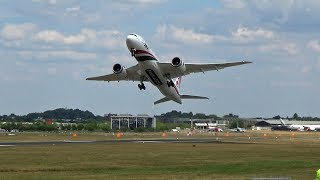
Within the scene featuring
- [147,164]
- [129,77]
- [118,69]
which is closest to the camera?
[147,164]

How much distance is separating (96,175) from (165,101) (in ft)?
136

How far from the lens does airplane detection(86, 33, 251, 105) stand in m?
57.3

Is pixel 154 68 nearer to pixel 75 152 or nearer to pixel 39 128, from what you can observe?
pixel 75 152

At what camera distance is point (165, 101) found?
80.4 metres

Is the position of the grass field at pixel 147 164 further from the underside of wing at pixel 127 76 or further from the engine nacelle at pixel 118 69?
the engine nacelle at pixel 118 69

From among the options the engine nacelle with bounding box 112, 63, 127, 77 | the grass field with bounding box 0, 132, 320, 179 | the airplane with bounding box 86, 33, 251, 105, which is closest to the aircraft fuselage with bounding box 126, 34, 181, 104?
the airplane with bounding box 86, 33, 251, 105

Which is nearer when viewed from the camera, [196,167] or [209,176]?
[209,176]

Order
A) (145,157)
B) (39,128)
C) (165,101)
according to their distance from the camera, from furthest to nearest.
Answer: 1. (39,128)
2. (165,101)
3. (145,157)

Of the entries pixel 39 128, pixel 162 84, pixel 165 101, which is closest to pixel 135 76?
pixel 162 84

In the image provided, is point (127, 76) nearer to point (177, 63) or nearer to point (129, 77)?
point (129, 77)

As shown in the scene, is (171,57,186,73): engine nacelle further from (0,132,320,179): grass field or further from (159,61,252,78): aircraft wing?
(0,132,320,179): grass field

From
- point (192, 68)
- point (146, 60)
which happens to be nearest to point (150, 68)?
point (146, 60)

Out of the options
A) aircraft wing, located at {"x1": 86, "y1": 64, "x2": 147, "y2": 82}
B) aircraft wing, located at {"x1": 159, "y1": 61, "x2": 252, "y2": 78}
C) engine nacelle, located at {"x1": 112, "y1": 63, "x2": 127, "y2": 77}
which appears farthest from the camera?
aircraft wing, located at {"x1": 86, "y1": 64, "x2": 147, "y2": 82}

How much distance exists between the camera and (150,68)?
→ 59.4 m
